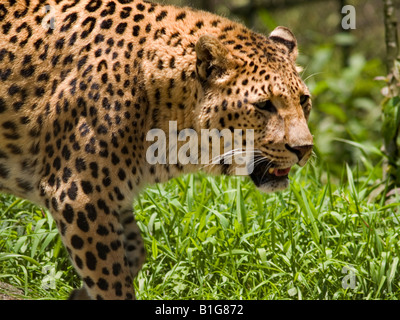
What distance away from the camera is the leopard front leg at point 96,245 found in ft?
16.3

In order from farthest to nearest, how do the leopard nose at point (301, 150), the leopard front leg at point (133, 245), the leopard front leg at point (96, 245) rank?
1. the leopard front leg at point (133, 245)
2. the leopard nose at point (301, 150)
3. the leopard front leg at point (96, 245)

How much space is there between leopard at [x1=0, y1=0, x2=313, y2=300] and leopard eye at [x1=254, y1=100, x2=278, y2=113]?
10 millimetres

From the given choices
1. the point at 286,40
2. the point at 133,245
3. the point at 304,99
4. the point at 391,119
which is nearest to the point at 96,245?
the point at 133,245

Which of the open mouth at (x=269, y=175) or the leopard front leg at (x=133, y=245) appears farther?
the leopard front leg at (x=133, y=245)

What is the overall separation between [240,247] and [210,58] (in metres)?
1.73

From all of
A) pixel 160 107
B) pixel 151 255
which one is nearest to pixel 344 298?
pixel 151 255

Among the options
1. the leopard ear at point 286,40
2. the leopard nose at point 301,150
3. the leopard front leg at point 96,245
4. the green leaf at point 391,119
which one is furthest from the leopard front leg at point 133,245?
the green leaf at point 391,119

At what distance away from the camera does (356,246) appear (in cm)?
599

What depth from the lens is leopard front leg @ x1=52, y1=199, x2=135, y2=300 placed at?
196 inches

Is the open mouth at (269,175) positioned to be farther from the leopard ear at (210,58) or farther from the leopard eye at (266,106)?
the leopard ear at (210,58)

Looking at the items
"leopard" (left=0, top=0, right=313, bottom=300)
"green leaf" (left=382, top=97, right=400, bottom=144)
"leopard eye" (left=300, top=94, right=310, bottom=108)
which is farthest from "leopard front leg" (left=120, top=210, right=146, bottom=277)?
"green leaf" (left=382, top=97, right=400, bottom=144)

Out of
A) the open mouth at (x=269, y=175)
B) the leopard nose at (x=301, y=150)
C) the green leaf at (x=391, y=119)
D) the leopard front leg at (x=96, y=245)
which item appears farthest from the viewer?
the green leaf at (x=391, y=119)

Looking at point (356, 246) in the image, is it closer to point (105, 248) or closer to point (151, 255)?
point (151, 255)
